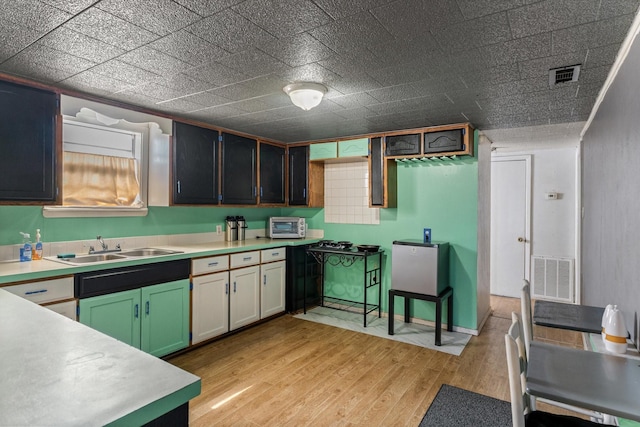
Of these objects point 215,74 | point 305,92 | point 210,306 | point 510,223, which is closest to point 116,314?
point 210,306

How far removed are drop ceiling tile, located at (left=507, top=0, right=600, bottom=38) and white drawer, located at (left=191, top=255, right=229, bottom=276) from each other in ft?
9.81

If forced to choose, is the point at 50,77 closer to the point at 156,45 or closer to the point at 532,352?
the point at 156,45

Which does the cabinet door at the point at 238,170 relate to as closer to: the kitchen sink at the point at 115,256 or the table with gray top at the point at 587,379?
the kitchen sink at the point at 115,256

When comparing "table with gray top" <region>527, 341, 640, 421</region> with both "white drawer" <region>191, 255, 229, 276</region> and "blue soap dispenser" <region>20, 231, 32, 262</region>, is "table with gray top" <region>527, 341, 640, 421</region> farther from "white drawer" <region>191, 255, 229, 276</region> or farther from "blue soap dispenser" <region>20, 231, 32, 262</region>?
"blue soap dispenser" <region>20, 231, 32, 262</region>

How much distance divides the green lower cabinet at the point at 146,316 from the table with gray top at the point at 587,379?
275 centimetres

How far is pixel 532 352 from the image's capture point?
162cm

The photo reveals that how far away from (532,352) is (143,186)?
138 inches

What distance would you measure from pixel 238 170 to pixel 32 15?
2605 millimetres

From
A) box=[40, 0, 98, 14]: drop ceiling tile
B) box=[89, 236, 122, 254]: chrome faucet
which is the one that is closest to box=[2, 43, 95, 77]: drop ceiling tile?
box=[40, 0, 98, 14]: drop ceiling tile

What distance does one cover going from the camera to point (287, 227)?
15.8ft

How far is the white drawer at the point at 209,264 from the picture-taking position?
10.9 ft

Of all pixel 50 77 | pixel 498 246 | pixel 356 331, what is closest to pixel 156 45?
pixel 50 77

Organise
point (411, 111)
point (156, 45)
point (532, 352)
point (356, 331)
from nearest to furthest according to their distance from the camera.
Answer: point (532, 352)
point (156, 45)
point (411, 111)
point (356, 331)

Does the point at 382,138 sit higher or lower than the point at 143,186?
higher
